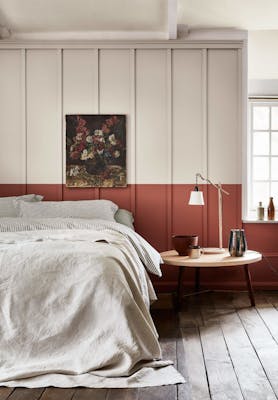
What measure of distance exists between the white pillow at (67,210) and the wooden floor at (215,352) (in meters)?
1.04

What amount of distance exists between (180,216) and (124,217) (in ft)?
2.17

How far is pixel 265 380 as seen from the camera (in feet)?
9.28

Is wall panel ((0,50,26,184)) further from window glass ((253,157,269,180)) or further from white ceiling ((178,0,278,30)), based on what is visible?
window glass ((253,157,269,180))

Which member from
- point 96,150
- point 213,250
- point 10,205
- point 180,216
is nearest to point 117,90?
point 96,150

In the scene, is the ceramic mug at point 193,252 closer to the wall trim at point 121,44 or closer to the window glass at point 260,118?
the window glass at point 260,118

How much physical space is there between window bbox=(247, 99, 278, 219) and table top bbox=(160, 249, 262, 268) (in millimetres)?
1156

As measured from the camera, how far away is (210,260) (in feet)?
15.0

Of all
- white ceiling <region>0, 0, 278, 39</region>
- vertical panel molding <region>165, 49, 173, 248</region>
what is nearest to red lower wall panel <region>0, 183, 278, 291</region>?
vertical panel molding <region>165, 49, 173, 248</region>

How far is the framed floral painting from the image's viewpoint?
5461 millimetres

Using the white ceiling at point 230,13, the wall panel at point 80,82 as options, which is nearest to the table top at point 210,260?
the wall panel at point 80,82

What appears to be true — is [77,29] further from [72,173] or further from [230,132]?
[230,132]

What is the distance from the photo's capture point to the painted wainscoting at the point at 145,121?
5488 mm

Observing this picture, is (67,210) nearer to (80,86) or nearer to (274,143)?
(80,86)

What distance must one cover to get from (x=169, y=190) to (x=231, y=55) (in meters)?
1.52
